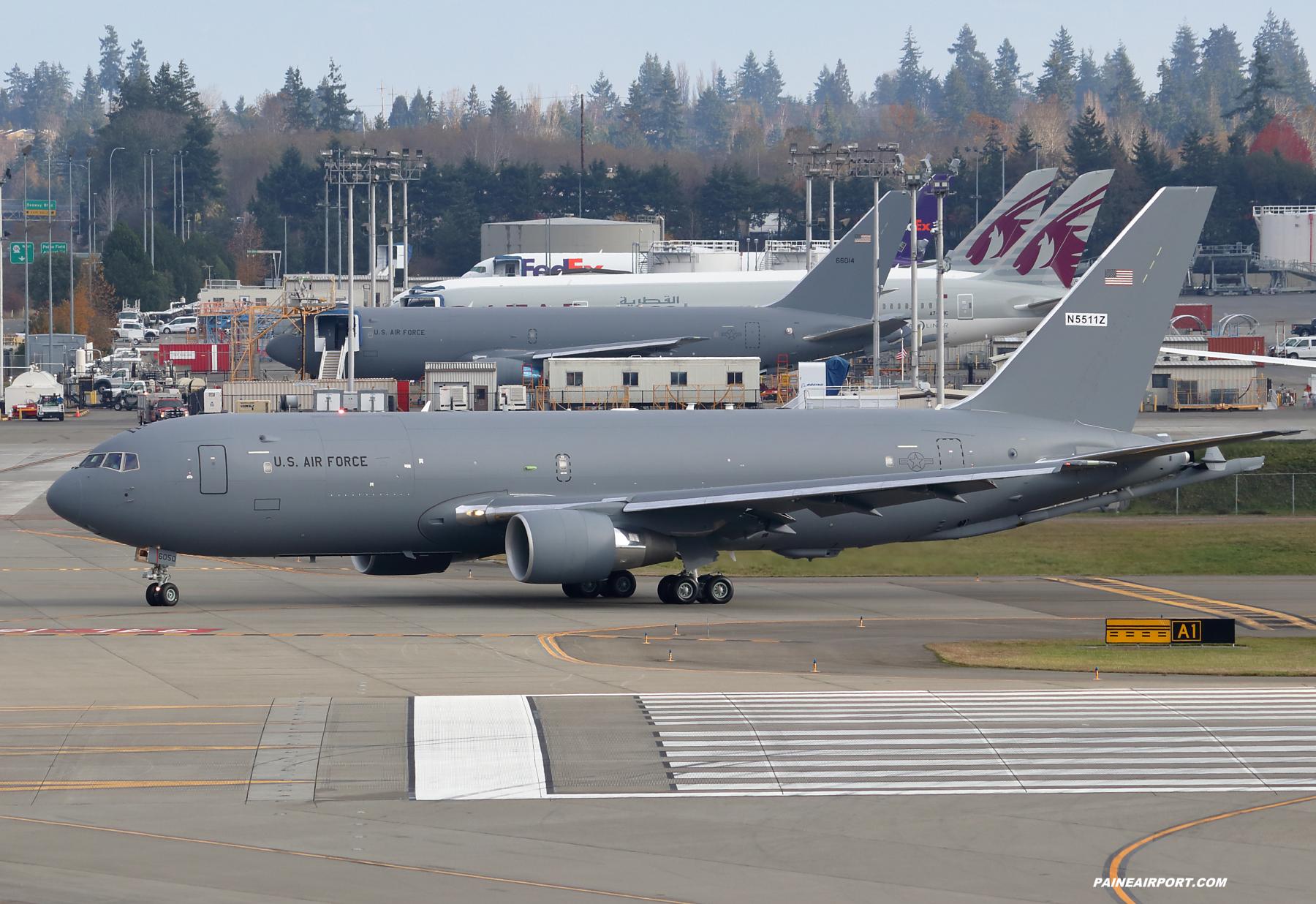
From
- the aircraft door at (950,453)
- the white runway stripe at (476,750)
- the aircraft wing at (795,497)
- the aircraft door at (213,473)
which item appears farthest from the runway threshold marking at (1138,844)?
the aircraft door at (213,473)

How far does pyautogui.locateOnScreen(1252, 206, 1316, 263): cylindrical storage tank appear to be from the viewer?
192m

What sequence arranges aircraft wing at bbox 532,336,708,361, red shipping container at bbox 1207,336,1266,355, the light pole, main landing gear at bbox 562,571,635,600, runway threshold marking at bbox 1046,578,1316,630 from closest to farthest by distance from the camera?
runway threshold marking at bbox 1046,578,1316,630 < main landing gear at bbox 562,571,635,600 < the light pole < aircraft wing at bbox 532,336,708,361 < red shipping container at bbox 1207,336,1266,355

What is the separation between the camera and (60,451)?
260 feet

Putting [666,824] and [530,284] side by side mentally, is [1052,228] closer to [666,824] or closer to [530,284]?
[530,284]

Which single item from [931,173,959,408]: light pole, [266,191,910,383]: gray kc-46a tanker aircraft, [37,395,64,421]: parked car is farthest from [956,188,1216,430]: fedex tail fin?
[37,395,64,421]: parked car

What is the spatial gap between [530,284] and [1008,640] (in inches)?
2951

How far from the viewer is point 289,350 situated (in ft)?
319

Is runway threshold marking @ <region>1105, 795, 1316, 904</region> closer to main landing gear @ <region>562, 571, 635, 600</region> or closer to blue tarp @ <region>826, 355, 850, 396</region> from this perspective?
main landing gear @ <region>562, 571, 635, 600</region>

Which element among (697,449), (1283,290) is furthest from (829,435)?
(1283,290)

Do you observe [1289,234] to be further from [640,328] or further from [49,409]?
[49,409]

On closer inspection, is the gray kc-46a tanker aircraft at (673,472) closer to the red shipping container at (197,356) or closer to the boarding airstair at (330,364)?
the boarding airstair at (330,364)

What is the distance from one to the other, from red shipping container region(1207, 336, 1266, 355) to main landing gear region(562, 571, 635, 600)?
88700 millimetres

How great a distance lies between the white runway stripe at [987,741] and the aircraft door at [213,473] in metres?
15.8

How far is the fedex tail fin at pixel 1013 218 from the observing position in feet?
356
